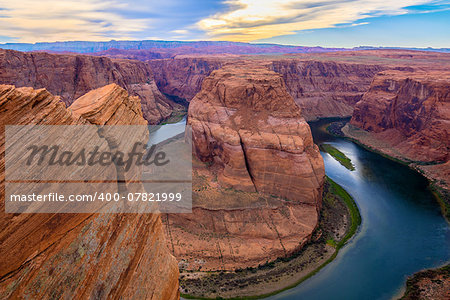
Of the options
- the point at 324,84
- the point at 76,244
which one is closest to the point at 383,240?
the point at 76,244

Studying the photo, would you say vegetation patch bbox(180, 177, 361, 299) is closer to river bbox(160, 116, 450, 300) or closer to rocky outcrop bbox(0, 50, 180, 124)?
river bbox(160, 116, 450, 300)

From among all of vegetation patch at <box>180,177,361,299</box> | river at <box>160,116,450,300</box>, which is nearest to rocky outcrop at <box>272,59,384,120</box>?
river at <box>160,116,450,300</box>

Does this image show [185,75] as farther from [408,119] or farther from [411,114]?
[411,114]

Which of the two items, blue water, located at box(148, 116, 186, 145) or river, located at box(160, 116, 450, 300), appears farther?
blue water, located at box(148, 116, 186, 145)

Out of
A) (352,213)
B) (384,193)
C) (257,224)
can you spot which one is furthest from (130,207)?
(384,193)

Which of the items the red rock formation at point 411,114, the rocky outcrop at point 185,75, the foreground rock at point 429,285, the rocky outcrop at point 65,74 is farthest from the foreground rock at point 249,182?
the rocky outcrop at point 185,75

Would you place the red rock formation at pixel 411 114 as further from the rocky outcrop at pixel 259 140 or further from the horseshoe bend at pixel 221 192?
the rocky outcrop at pixel 259 140
